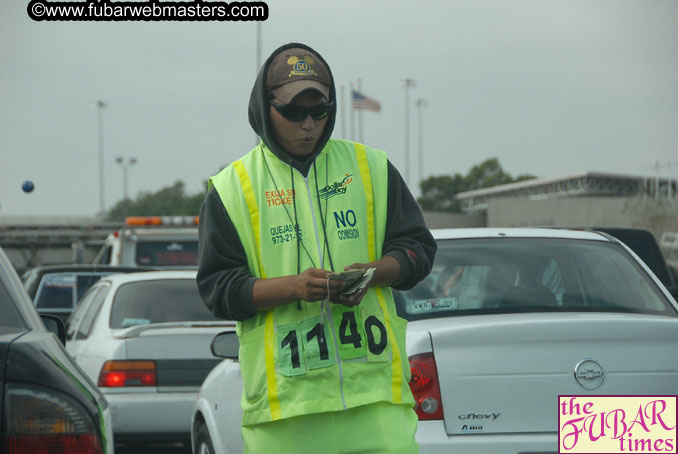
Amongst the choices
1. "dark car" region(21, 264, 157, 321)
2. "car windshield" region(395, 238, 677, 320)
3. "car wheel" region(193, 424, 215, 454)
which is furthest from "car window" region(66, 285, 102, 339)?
"car windshield" region(395, 238, 677, 320)

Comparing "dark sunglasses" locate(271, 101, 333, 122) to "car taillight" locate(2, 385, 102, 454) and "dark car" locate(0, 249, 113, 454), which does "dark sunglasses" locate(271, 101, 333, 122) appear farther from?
"car taillight" locate(2, 385, 102, 454)

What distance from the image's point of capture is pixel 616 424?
4.24 meters

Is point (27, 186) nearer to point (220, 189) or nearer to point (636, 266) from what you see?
point (636, 266)

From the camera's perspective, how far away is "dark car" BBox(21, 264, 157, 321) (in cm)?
1262

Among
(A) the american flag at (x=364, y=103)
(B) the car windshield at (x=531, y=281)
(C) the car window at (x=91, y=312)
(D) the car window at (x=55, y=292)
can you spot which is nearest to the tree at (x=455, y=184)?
(A) the american flag at (x=364, y=103)

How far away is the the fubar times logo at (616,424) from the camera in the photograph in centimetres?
414

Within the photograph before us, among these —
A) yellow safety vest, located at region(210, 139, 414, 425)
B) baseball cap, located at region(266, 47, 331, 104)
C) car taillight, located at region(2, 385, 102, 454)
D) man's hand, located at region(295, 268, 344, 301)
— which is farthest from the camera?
baseball cap, located at region(266, 47, 331, 104)

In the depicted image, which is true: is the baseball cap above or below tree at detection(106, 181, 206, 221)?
above

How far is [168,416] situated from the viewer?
776 cm

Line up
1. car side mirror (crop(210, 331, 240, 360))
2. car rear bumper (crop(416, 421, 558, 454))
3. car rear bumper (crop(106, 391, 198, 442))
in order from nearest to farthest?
car rear bumper (crop(416, 421, 558, 454)), car side mirror (crop(210, 331, 240, 360)), car rear bumper (crop(106, 391, 198, 442))

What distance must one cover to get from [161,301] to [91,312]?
72 cm

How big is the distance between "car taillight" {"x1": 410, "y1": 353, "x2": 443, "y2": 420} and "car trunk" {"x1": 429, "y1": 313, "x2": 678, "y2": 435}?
0.03 m

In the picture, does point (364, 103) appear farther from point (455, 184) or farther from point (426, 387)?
point (455, 184)

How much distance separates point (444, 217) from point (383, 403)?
84.4m
